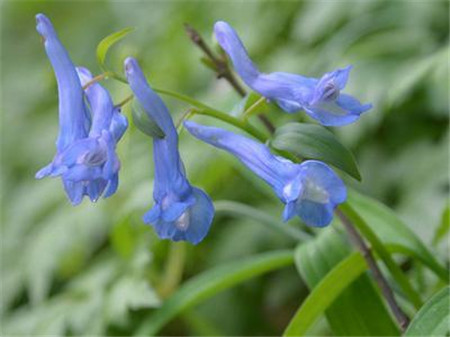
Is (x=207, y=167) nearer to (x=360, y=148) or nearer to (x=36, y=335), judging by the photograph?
(x=360, y=148)

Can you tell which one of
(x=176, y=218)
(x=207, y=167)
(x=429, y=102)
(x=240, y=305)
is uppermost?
(x=176, y=218)

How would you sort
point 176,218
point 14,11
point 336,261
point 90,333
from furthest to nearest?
point 14,11
point 90,333
point 336,261
point 176,218

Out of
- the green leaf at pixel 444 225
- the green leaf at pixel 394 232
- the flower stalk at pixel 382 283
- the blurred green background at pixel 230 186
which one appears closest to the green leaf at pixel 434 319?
the flower stalk at pixel 382 283

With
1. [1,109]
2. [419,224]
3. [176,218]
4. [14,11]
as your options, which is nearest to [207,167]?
[419,224]

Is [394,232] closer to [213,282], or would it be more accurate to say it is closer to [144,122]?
[213,282]

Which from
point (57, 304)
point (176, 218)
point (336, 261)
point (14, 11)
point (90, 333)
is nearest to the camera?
point (176, 218)
